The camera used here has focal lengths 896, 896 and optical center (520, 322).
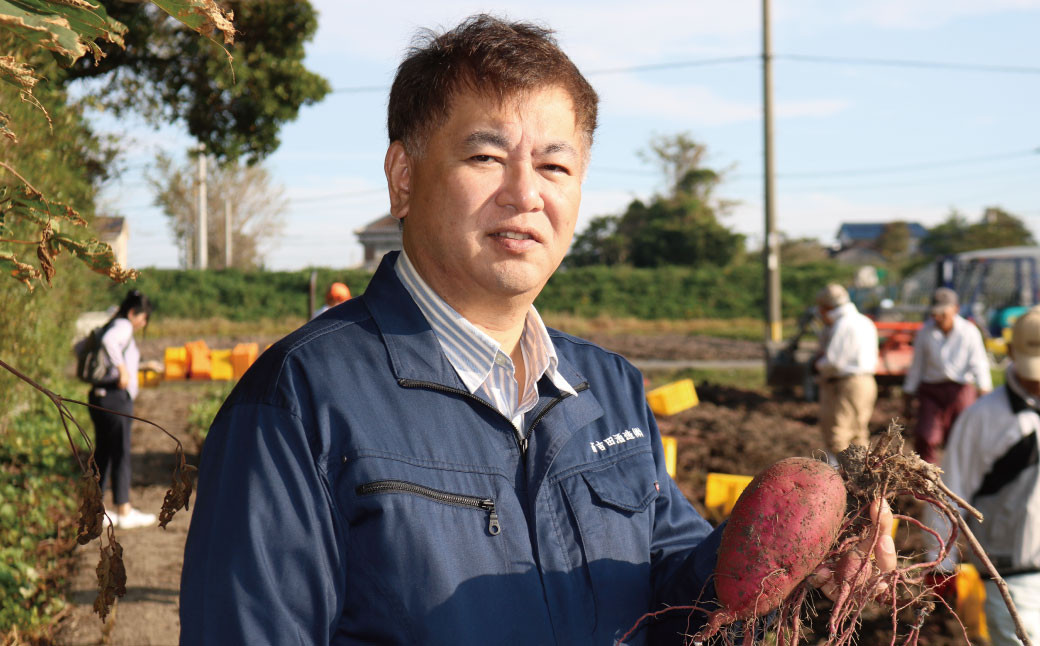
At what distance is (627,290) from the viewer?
1414 inches

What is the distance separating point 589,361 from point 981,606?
369 centimetres

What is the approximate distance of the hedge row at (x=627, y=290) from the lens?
33.6 meters

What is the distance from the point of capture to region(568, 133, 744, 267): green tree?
42781 millimetres

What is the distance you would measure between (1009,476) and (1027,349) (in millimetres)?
498

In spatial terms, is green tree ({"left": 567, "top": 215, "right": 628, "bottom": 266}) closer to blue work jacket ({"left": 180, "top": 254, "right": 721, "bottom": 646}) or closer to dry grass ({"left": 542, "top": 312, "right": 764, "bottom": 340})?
dry grass ({"left": 542, "top": 312, "right": 764, "bottom": 340})

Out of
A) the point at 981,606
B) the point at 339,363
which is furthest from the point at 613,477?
the point at 981,606

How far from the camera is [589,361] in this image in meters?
1.93

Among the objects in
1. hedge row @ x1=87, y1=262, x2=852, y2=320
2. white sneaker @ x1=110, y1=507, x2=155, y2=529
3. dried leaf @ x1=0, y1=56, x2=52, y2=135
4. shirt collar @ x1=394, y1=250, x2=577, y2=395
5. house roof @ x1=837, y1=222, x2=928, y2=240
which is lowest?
white sneaker @ x1=110, y1=507, x2=155, y2=529

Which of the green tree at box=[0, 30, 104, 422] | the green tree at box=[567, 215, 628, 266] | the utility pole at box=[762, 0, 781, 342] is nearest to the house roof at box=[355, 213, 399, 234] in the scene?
the green tree at box=[567, 215, 628, 266]

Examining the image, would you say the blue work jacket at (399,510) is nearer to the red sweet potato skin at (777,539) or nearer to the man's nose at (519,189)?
the red sweet potato skin at (777,539)

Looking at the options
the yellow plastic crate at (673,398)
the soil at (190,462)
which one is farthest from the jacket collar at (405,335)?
the yellow plastic crate at (673,398)

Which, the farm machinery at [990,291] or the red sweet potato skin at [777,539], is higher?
the farm machinery at [990,291]

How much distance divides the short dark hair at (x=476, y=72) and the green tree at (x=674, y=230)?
40163 mm

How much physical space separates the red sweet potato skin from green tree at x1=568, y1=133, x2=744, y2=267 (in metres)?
40.2
